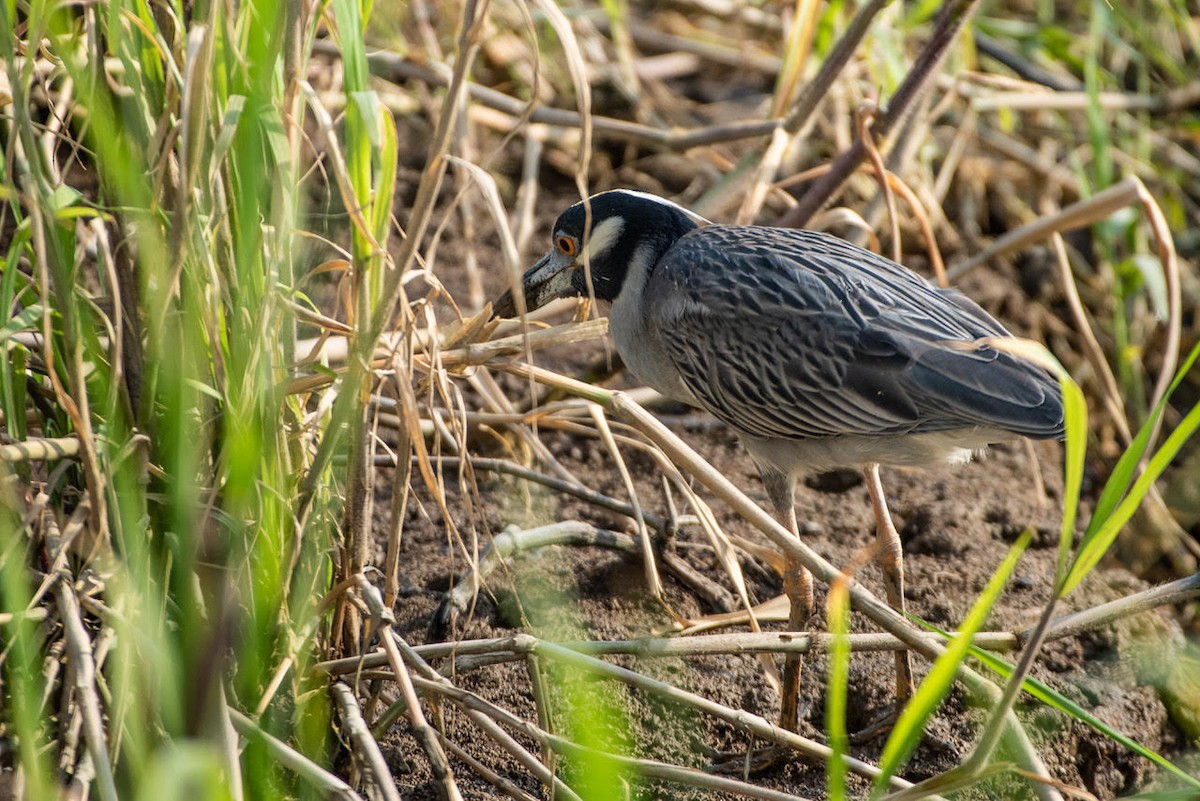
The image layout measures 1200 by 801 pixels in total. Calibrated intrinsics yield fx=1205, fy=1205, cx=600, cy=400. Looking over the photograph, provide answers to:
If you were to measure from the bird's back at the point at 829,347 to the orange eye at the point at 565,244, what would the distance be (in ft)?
0.88

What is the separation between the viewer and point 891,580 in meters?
3.31

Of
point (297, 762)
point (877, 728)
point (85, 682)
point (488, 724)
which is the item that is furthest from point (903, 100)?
point (85, 682)

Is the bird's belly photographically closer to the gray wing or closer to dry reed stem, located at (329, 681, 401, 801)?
the gray wing

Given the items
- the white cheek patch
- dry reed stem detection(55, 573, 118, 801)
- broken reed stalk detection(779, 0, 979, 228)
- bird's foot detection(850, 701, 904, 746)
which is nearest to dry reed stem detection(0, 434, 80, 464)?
dry reed stem detection(55, 573, 118, 801)

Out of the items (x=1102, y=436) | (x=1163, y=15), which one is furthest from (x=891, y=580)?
(x=1163, y=15)

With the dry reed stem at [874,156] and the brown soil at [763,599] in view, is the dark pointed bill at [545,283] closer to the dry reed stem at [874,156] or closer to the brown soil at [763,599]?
the brown soil at [763,599]

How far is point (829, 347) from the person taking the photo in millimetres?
3135

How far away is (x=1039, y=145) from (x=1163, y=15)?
899mm

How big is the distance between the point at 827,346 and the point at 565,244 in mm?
840

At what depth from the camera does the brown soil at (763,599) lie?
2908mm

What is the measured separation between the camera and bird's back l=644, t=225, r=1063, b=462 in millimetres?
2963

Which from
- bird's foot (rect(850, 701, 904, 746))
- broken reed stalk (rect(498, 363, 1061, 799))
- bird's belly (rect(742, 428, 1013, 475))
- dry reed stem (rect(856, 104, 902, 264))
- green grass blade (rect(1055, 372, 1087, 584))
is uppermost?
green grass blade (rect(1055, 372, 1087, 584))

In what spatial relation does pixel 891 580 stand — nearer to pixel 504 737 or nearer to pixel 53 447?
pixel 504 737

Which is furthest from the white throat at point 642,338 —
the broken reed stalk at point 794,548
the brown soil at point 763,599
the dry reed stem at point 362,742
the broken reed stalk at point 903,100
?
the dry reed stem at point 362,742
